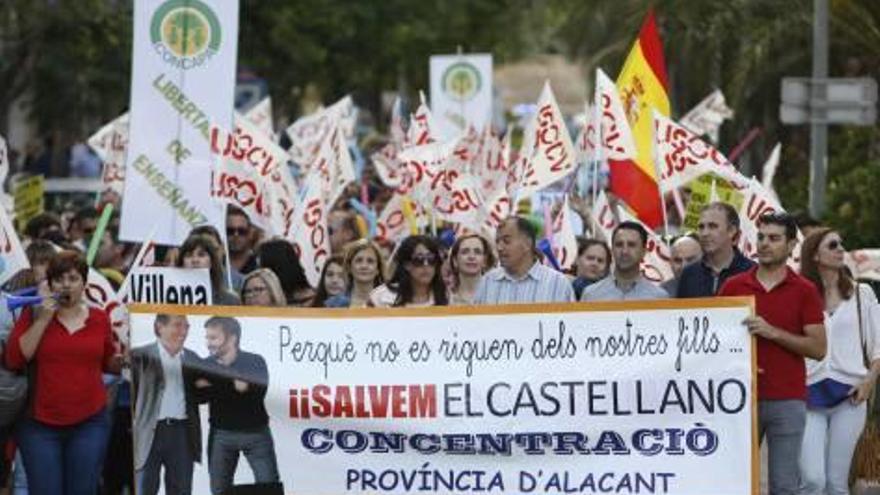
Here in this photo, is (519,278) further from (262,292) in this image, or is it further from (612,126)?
(612,126)

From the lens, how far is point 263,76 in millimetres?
43000

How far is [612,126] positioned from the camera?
1600 cm

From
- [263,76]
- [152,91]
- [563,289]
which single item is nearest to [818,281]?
[563,289]

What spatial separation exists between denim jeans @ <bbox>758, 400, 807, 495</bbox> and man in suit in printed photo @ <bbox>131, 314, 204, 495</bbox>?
8.02 feet

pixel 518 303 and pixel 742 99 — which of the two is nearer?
pixel 518 303

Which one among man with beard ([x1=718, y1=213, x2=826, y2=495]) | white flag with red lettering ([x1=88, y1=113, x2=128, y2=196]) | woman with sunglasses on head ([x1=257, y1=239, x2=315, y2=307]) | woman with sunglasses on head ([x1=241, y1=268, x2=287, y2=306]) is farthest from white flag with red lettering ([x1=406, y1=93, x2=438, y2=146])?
man with beard ([x1=718, y1=213, x2=826, y2=495])

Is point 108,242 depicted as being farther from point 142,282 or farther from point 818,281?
point 818,281

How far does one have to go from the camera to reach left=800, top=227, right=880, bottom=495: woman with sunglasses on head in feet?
39.0

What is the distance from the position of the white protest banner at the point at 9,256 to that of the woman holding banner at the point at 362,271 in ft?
5.23

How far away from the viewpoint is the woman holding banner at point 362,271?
13.2m

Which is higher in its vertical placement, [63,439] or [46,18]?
[46,18]

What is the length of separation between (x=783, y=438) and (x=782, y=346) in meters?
0.42

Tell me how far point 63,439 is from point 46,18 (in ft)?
68.0

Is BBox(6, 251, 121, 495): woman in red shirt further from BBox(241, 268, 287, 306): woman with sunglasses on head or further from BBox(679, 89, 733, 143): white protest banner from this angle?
BBox(679, 89, 733, 143): white protest banner
